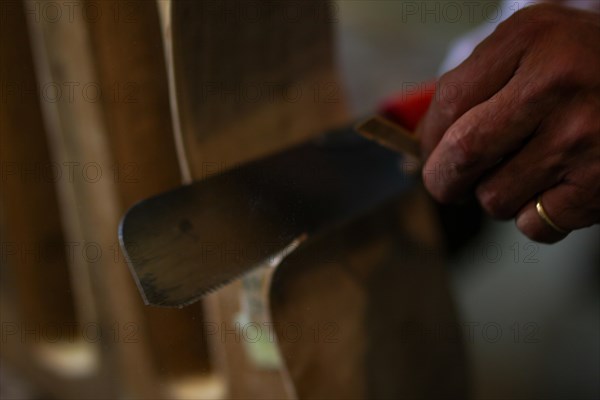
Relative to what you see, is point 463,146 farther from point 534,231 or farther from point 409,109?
point 409,109

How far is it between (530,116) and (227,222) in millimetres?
155

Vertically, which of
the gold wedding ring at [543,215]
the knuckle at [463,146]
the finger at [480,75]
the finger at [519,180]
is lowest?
the gold wedding ring at [543,215]

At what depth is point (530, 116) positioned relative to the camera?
0.90 feet

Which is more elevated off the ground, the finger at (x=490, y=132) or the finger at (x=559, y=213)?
the finger at (x=490, y=132)

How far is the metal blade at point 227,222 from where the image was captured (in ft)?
0.89

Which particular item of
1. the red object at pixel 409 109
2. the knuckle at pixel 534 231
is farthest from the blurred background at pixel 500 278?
the knuckle at pixel 534 231

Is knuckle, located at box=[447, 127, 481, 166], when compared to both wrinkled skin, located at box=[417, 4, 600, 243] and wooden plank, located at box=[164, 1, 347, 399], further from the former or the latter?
wooden plank, located at box=[164, 1, 347, 399]

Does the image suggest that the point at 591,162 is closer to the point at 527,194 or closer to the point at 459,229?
the point at 527,194

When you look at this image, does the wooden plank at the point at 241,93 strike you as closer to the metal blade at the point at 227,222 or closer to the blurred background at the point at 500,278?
the metal blade at the point at 227,222

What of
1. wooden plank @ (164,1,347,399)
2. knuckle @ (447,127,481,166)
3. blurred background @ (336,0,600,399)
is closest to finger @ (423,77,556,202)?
knuckle @ (447,127,481,166)

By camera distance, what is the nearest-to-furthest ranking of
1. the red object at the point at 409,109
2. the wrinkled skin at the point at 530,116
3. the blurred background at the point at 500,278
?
the wrinkled skin at the point at 530,116 < the red object at the point at 409,109 < the blurred background at the point at 500,278

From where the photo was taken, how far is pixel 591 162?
29 cm

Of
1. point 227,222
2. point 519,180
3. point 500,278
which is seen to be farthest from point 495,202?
point 500,278

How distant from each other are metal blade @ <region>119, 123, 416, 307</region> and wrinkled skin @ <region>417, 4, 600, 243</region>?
8 cm
